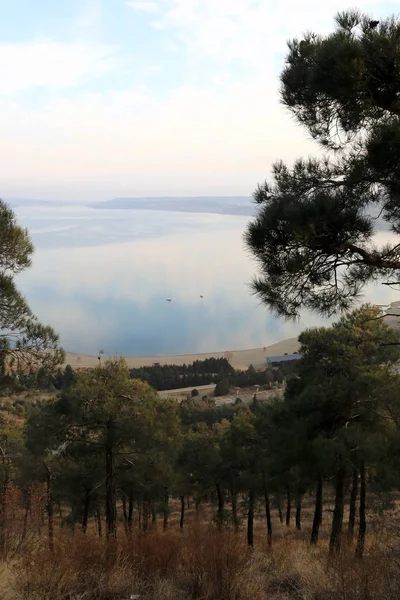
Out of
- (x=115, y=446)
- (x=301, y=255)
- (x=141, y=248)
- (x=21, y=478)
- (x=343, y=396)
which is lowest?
(x=21, y=478)

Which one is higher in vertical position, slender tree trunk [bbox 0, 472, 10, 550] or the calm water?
the calm water

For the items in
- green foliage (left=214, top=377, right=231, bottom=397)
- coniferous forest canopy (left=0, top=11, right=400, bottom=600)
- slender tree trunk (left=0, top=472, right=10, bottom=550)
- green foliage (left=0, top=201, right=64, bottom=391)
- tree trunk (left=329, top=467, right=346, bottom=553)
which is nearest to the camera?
coniferous forest canopy (left=0, top=11, right=400, bottom=600)

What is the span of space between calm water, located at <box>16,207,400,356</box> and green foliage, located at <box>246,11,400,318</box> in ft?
66.4

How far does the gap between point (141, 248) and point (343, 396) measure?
3057 inches

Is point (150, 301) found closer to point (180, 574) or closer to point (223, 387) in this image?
point (223, 387)

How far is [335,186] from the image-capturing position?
377 cm

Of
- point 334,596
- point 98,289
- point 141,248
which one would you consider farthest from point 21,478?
point 141,248

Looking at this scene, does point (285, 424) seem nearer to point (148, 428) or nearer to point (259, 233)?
point (148, 428)

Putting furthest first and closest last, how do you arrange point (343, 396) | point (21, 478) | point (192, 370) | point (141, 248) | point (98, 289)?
point (141, 248)
point (98, 289)
point (192, 370)
point (21, 478)
point (343, 396)

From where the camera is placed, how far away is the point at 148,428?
8.13m

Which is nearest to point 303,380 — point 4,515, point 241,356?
point 4,515

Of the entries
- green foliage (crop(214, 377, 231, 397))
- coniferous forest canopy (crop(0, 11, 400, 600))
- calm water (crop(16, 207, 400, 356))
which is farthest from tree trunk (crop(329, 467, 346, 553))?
green foliage (crop(214, 377, 231, 397))

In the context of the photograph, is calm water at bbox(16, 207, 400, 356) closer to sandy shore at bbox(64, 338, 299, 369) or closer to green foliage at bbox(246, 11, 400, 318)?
sandy shore at bbox(64, 338, 299, 369)

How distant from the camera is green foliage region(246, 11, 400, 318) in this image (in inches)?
126
